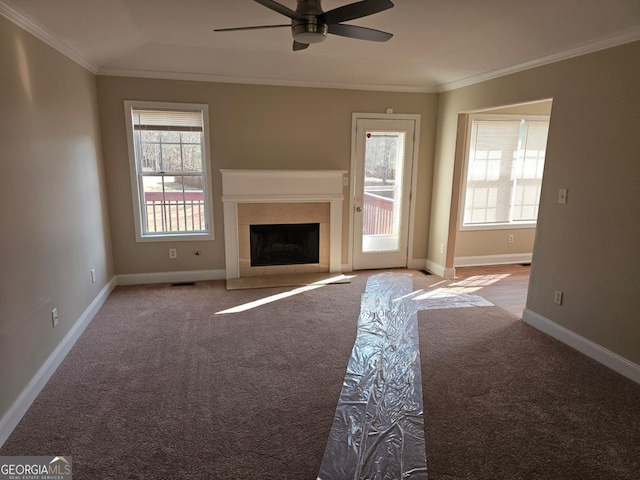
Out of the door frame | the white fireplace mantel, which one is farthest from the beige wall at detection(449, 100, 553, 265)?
the white fireplace mantel

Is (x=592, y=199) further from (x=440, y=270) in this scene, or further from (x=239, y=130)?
(x=239, y=130)

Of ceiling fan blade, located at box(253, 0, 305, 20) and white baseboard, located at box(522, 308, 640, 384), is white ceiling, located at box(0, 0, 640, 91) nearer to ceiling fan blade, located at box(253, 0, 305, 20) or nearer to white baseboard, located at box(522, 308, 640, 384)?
ceiling fan blade, located at box(253, 0, 305, 20)

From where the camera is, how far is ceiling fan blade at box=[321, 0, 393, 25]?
217cm

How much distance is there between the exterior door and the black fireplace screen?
0.59 meters

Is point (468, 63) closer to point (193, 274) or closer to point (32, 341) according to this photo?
point (193, 274)

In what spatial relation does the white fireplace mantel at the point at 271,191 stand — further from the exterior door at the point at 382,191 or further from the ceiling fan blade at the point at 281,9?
the ceiling fan blade at the point at 281,9

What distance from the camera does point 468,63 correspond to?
4.07 m

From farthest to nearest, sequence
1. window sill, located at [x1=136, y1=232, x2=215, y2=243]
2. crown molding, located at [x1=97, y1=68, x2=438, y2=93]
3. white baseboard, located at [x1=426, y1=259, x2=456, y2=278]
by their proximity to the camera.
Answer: white baseboard, located at [x1=426, y1=259, x2=456, y2=278] → window sill, located at [x1=136, y1=232, x2=215, y2=243] → crown molding, located at [x1=97, y1=68, x2=438, y2=93]

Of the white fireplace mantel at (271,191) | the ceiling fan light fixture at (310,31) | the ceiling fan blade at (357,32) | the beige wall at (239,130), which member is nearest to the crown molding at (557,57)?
the beige wall at (239,130)

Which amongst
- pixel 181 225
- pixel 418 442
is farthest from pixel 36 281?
pixel 418 442

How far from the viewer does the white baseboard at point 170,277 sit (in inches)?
185

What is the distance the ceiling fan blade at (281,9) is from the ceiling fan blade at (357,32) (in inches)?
11.0

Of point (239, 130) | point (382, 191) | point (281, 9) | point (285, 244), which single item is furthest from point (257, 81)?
point (281, 9)

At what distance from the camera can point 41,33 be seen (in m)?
2.79
